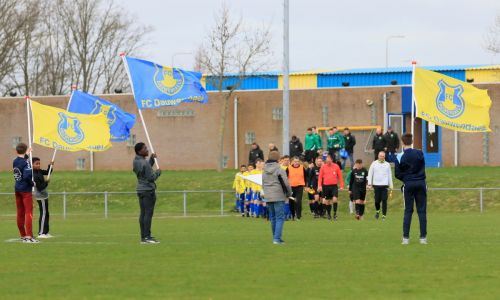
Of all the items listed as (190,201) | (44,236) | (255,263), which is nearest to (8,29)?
(190,201)

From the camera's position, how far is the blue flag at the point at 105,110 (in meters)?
33.1

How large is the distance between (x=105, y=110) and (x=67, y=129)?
1.81 metres

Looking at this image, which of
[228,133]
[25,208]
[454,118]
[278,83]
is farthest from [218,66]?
[25,208]

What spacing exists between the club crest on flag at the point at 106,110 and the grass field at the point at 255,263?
2902 mm

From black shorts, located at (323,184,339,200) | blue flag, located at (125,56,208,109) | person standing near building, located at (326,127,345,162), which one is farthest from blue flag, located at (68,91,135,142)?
person standing near building, located at (326,127,345,162)

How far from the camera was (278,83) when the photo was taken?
75688 millimetres

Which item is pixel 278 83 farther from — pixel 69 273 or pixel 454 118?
pixel 69 273

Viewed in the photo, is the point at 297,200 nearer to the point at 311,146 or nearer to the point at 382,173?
the point at 382,173

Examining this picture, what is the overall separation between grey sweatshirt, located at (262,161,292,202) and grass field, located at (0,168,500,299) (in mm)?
907

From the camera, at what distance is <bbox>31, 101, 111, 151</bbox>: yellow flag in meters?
31.4

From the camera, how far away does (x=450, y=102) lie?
3688cm

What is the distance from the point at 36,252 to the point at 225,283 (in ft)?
21.9

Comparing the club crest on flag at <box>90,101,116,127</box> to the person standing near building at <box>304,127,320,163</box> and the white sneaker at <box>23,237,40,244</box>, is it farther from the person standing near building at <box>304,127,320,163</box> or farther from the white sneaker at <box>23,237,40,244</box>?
the person standing near building at <box>304,127,320,163</box>

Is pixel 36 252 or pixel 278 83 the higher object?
pixel 278 83
